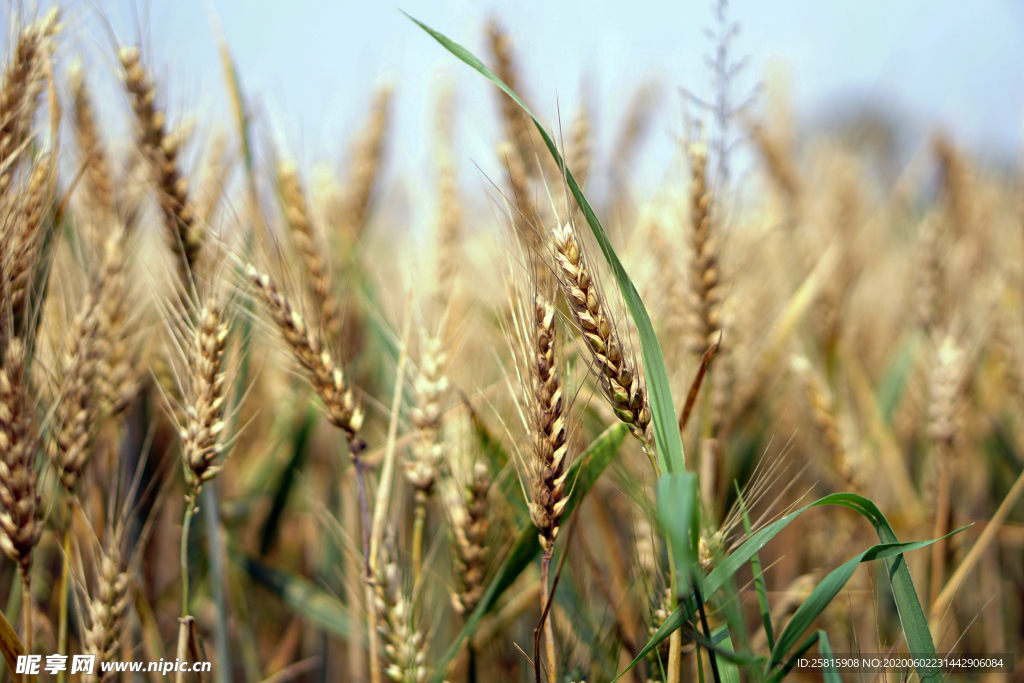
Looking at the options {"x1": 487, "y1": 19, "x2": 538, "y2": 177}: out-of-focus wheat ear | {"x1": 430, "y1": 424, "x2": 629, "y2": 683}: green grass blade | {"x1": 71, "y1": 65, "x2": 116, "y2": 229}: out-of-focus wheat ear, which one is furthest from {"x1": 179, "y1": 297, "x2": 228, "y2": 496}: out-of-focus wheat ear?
{"x1": 487, "y1": 19, "x2": 538, "y2": 177}: out-of-focus wheat ear

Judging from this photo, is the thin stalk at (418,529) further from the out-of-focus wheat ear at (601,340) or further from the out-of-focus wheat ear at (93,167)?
the out-of-focus wheat ear at (93,167)

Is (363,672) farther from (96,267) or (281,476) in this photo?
(96,267)

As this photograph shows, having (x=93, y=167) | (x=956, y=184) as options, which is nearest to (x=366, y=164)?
(x=93, y=167)

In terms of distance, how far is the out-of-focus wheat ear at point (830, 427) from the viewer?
121cm

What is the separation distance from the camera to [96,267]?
3.27ft

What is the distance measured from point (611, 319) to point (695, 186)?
16.8 inches

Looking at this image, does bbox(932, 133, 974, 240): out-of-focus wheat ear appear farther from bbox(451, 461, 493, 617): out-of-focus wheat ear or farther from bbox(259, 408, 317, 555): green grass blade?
bbox(259, 408, 317, 555): green grass blade

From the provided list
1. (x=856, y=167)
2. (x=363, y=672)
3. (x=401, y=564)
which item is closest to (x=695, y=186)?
(x=401, y=564)

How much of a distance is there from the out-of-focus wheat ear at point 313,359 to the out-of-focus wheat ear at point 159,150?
1.00 ft

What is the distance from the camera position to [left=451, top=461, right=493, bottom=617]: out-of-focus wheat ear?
32.2 inches

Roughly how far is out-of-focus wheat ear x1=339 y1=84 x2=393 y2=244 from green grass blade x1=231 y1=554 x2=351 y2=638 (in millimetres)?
932

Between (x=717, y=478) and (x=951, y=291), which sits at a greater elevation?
(x=951, y=291)

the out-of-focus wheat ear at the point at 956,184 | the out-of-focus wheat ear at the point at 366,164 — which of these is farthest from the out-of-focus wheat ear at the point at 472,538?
the out-of-focus wheat ear at the point at 956,184

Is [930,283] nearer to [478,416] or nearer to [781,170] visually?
[781,170]
